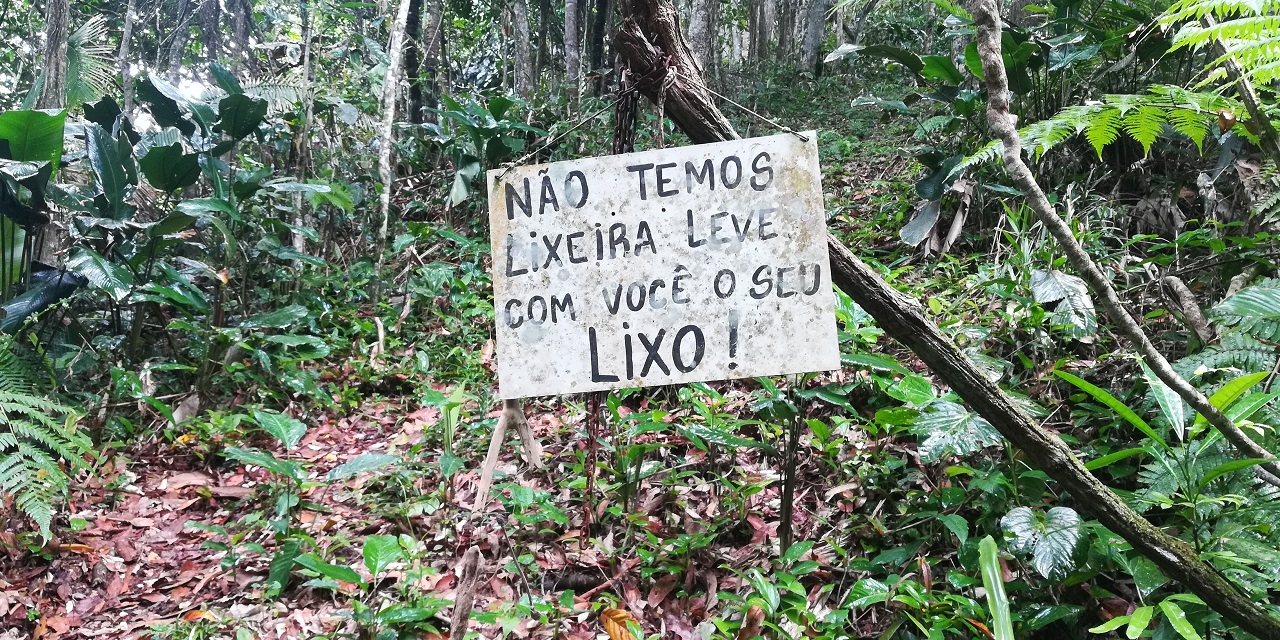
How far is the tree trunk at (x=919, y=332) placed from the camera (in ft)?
5.07

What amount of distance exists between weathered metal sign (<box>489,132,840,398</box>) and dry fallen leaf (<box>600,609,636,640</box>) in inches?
26.2

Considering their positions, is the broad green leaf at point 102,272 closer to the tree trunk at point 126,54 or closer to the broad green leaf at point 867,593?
the broad green leaf at point 867,593

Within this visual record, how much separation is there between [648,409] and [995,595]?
1.83m

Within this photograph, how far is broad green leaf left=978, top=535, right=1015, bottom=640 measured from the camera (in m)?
1.14

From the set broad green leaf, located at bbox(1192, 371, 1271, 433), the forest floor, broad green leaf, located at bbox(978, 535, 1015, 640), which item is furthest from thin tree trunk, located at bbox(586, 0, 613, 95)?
broad green leaf, located at bbox(978, 535, 1015, 640)

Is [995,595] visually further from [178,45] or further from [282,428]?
[178,45]

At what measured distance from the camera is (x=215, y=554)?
2.52 metres

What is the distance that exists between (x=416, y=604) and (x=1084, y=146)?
147 inches

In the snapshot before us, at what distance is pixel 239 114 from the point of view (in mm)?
3625

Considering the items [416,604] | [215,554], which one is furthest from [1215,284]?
[215,554]

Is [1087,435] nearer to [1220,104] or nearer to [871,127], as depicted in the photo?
[1220,104]

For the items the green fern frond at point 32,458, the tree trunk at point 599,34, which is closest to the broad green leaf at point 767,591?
the green fern frond at point 32,458

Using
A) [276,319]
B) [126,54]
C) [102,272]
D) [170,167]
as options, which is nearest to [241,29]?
[126,54]

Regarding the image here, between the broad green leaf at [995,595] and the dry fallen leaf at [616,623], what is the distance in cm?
88
